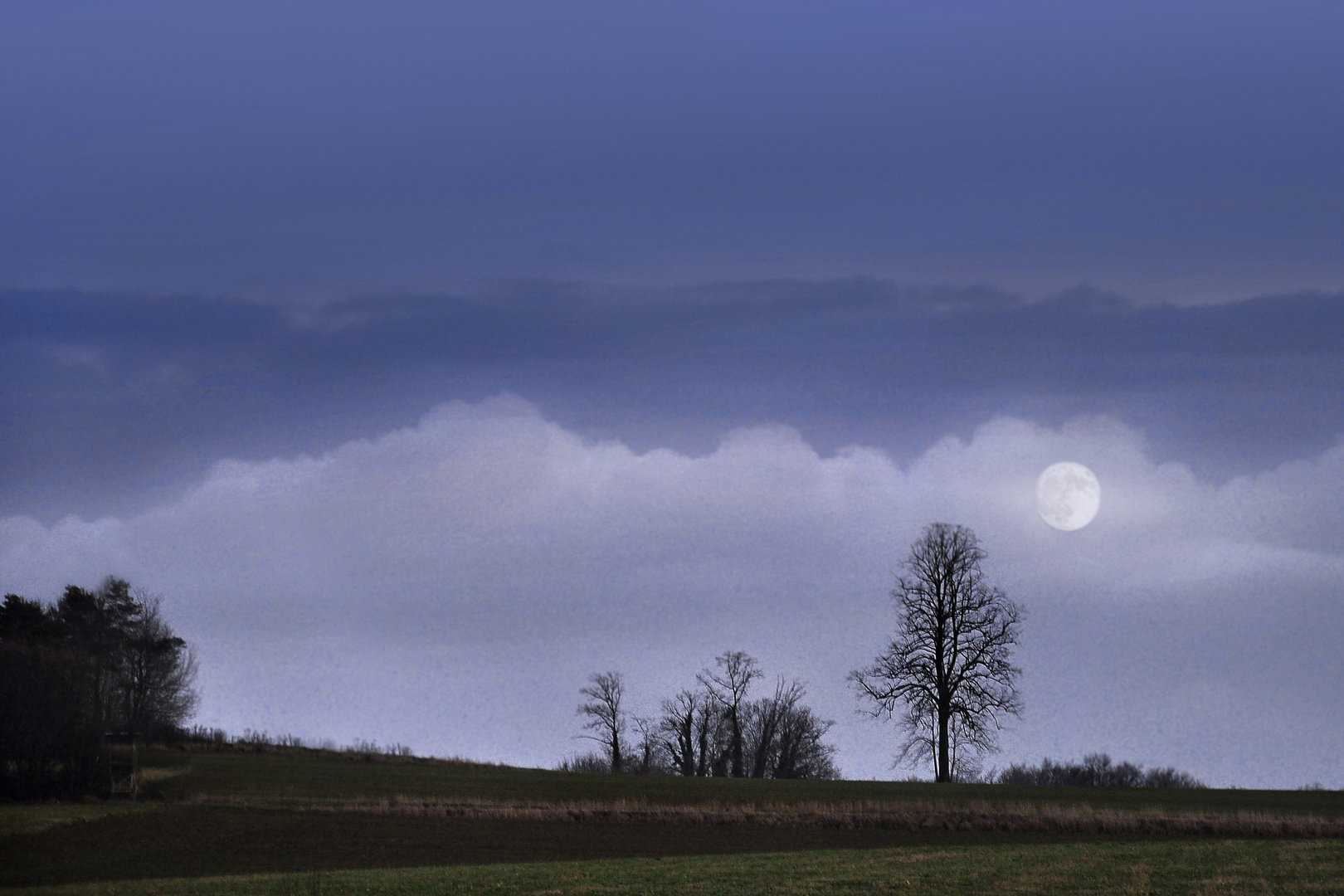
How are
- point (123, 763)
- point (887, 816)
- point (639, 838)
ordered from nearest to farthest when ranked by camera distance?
point (639, 838) < point (887, 816) < point (123, 763)

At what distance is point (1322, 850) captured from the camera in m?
32.0

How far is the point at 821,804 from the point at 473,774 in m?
23.8

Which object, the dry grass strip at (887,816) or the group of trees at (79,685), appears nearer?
the dry grass strip at (887,816)

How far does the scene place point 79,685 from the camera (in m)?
62.8

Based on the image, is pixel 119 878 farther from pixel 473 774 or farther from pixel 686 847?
pixel 473 774

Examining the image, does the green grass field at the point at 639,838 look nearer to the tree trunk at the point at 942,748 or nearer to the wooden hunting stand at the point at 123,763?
the wooden hunting stand at the point at 123,763

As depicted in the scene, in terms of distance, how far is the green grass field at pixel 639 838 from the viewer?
92.6 feet

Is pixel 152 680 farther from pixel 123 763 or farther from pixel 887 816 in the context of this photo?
pixel 887 816

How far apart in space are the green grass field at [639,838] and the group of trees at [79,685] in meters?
4.30

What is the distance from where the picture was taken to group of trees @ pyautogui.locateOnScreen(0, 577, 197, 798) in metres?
57.7

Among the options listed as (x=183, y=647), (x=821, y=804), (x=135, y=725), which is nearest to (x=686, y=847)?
(x=821, y=804)

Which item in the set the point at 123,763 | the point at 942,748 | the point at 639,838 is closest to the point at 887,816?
the point at 639,838

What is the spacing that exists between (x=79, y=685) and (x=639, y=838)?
36418 mm

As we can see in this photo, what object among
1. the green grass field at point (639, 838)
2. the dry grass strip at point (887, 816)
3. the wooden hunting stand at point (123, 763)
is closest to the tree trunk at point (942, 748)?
the green grass field at point (639, 838)
